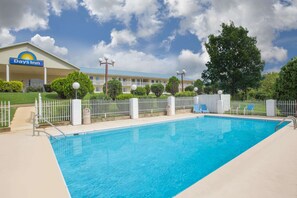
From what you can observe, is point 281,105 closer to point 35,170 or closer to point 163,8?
point 163,8

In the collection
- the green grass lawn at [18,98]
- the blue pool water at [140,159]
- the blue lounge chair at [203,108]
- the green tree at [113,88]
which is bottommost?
the blue pool water at [140,159]

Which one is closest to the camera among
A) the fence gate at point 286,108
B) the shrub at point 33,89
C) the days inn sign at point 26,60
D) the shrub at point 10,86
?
the fence gate at point 286,108

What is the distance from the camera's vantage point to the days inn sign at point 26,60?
25.0m

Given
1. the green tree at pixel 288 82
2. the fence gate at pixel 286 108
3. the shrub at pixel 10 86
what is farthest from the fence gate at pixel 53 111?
the green tree at pixel 288 82

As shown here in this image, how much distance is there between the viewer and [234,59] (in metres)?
35.8

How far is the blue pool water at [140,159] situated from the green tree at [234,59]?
27.5 meters

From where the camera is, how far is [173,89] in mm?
36469

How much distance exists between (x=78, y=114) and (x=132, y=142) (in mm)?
5793

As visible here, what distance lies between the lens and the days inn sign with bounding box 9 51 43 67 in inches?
983

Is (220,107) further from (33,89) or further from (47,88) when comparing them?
(33,89)

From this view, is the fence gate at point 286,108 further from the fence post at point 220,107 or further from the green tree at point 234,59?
the green tree at point 234,59

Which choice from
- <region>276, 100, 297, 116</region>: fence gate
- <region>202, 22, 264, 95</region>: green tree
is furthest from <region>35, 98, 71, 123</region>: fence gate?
<region>202, 22, 264, 95</region>: green tree

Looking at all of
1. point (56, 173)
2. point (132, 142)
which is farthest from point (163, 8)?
point (56, 173)

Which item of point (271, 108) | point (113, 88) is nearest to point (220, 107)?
point (271, 108)
